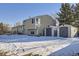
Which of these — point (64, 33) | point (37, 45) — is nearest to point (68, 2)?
point (64, 33)

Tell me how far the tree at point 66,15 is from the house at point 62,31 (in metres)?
0.07

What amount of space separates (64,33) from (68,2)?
1.33 feet

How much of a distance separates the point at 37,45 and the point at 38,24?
274 millimetres

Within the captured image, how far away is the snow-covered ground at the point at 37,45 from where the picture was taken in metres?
4.09

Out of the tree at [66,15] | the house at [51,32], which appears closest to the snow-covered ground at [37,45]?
the house at [51,32]

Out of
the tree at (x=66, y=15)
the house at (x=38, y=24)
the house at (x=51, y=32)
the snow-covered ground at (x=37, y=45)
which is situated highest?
the tree at (x=66, y=15)

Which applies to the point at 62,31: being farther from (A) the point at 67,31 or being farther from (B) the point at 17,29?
(B) the point at 17,29

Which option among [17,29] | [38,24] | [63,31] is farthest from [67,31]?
[17,29]

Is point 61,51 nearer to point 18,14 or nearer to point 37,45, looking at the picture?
point 37,45

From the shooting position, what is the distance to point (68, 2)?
4.06m

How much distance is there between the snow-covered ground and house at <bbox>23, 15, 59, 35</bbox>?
80 millimetres

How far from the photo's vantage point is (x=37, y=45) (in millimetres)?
4105

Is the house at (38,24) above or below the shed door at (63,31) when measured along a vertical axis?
above

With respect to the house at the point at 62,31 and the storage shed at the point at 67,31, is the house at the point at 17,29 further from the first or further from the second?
the storage shed at the point at 67,31
